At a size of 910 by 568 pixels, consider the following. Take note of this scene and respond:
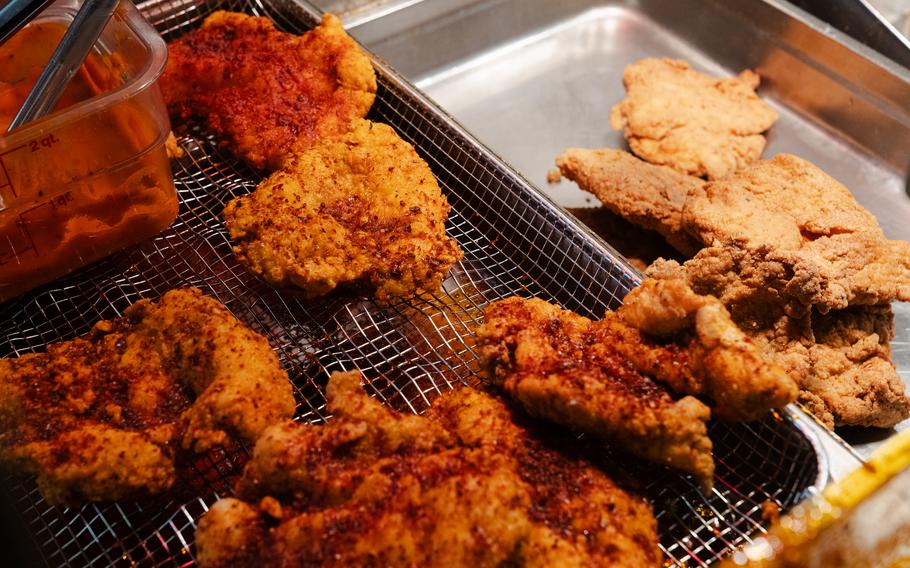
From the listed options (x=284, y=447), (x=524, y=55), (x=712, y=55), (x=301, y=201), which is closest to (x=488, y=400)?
(x=284, y=447)

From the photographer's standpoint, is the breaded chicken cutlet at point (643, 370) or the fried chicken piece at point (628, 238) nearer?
the breaded chicken cutlet at point (643, 370)

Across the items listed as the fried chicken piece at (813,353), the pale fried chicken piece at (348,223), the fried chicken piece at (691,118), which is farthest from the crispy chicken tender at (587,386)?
the fried chicken piece at (691,118)

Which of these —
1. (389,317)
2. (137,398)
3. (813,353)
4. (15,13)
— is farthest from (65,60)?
(813,353)

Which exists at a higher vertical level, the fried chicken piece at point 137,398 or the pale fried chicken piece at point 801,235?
the pale fried chicken piece at point 801,235

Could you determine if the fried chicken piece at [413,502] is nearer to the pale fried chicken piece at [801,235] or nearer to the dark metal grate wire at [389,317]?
the dark metal grate wire at [389,317]


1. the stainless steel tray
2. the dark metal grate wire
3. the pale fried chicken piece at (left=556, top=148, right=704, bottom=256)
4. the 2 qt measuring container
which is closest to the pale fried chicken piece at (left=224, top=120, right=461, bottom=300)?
the dark metal grate wire

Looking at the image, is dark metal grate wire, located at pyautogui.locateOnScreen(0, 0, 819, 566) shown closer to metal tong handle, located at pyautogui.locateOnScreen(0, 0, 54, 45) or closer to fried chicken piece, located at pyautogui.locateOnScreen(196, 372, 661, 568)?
fried chicken piece, located at pyautogui.locateOnScreen(196, 372, 661, 568)

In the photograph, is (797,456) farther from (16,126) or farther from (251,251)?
(16,126)
